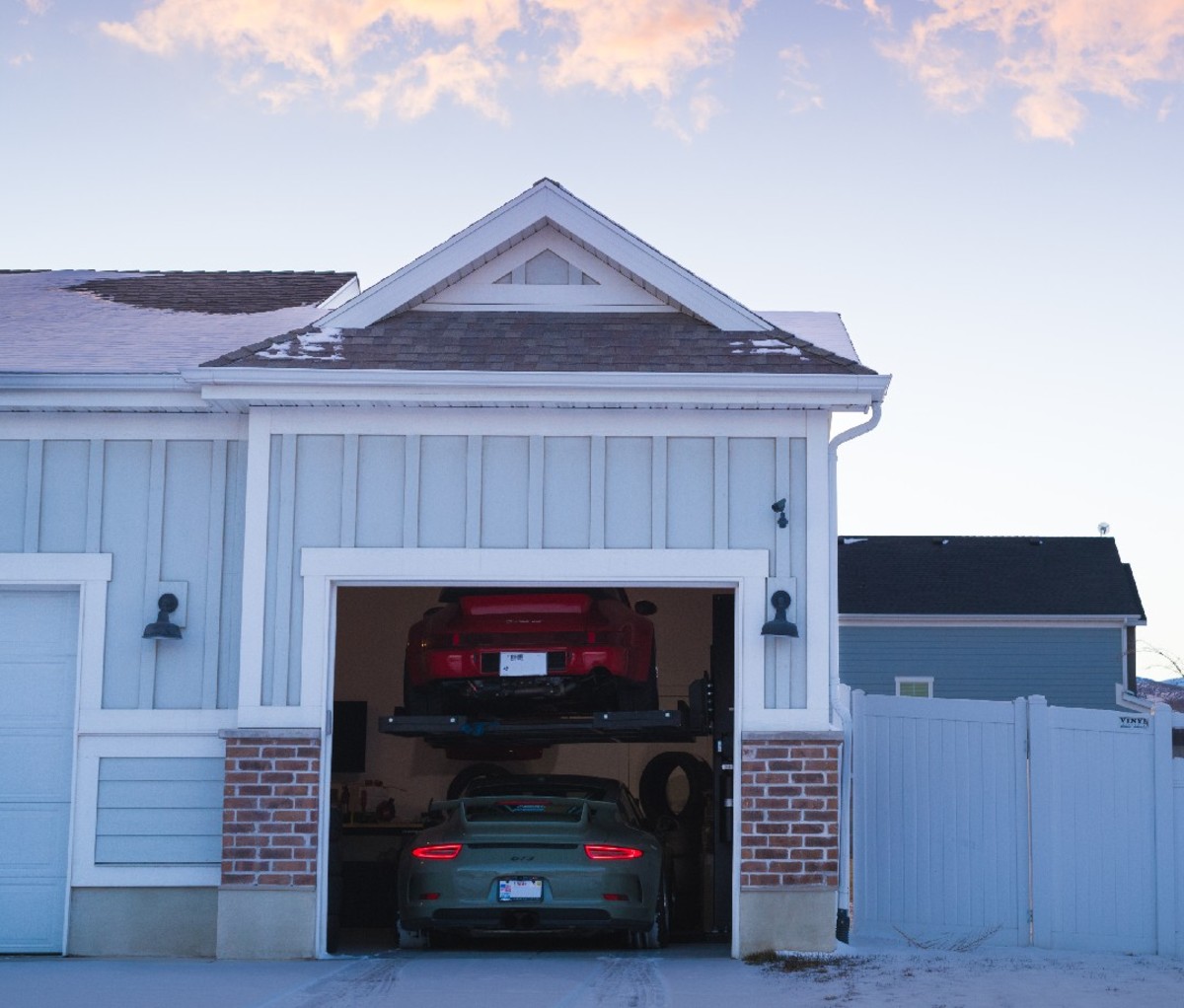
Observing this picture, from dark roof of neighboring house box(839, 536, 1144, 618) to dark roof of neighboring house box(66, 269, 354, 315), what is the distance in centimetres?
1932

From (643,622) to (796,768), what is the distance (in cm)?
182

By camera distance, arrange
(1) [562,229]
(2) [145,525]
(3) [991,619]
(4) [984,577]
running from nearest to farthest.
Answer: (2) [145,525]
(1) [562,229]
(3) [991,619]
(4) [984,577]

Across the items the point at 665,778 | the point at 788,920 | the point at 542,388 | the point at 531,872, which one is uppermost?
the point at 542,388

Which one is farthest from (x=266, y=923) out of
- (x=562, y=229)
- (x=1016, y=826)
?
(x=562, y=229)

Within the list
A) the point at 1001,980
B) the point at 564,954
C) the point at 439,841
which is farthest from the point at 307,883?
the point at 1001,980

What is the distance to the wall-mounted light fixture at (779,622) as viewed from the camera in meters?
10.4

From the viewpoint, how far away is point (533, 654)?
1127 centimetres

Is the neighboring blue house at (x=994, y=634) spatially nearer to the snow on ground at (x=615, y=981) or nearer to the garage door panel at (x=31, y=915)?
the snow on ground at (x=615, y=981)

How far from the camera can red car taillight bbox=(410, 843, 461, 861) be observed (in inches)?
419

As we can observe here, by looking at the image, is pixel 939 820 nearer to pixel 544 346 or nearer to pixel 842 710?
pixel 842 710

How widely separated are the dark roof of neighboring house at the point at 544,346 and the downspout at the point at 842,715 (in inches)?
19.4

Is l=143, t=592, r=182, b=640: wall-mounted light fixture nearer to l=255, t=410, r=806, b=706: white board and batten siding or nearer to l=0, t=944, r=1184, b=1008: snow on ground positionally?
l=255, t=410, r=806, b=706: white board and batten siding

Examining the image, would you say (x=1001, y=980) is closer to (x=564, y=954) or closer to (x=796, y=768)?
(x=796, y=768)

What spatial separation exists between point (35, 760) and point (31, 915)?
1023 mm
